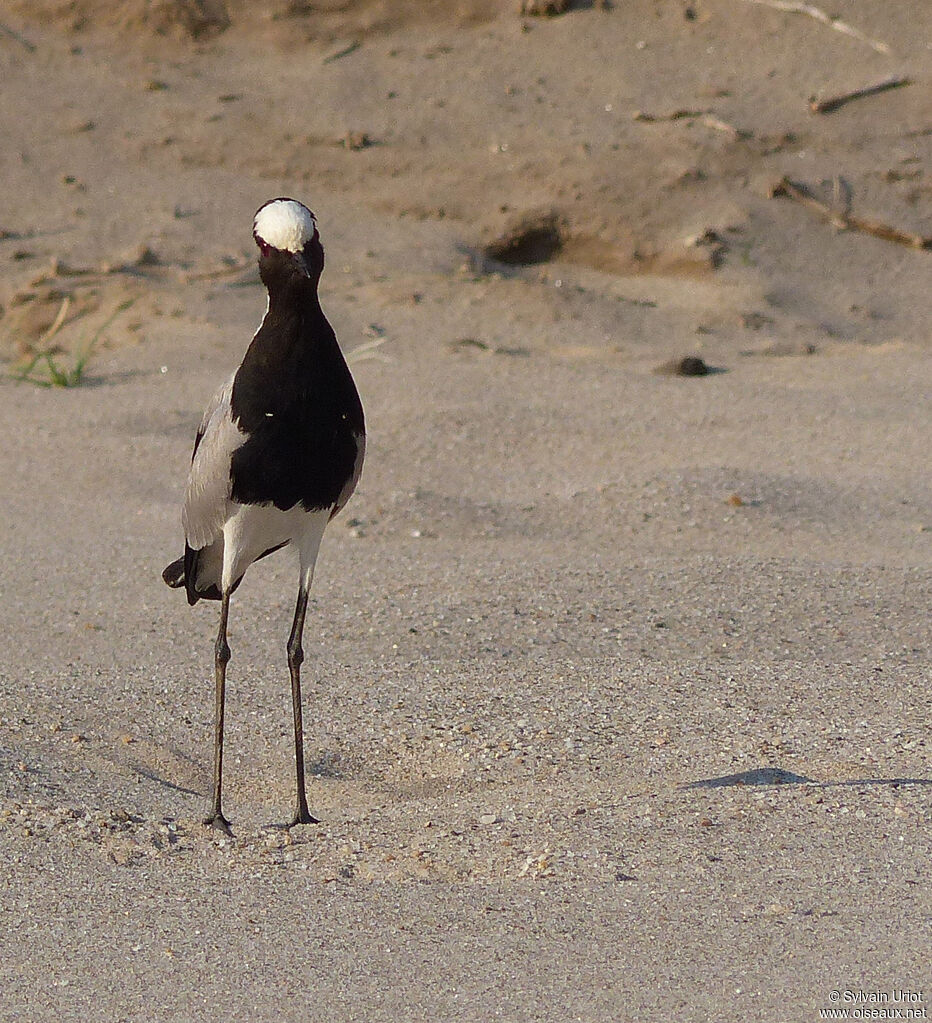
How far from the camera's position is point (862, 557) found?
18.2 ft

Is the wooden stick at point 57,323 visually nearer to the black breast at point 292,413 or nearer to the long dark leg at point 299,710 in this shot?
the long dark leg at point 299,710

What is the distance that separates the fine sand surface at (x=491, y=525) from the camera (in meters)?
3.00

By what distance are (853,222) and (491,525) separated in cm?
428

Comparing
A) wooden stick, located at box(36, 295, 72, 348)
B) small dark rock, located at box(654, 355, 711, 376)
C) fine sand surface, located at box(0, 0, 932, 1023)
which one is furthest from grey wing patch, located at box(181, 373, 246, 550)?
wooden stick, located at box(36, 295, 72, 348)

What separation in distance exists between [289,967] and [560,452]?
13.4 ft

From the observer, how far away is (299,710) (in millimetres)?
3982

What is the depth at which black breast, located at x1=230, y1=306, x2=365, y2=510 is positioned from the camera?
3.54 m

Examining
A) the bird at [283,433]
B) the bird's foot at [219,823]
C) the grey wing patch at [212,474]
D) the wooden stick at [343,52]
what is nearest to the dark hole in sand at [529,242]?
the wooden stick at [343,52]

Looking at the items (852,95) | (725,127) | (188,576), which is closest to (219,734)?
(188,576)

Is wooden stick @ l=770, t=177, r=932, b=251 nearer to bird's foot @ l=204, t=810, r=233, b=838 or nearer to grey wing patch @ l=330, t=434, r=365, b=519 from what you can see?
grey wing patch @ l=330, t=434, r=365, b=519

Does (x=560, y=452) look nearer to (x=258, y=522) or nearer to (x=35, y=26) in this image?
(x=258, y=522)

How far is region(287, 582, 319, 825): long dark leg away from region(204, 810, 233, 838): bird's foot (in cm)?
18

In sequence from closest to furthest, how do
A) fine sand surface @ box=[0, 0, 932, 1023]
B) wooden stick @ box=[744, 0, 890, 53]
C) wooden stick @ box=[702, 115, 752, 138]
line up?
fine sand surface @ box=[0, 0, 932, 1023] < wooden stick @ box=[702, 115, 752, 138] < wooden stick @ box=[744, 0, 890, 53]

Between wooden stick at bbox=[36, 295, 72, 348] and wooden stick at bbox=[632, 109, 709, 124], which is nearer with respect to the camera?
wooden stick at bbox=[36, 295, 72, 348]
